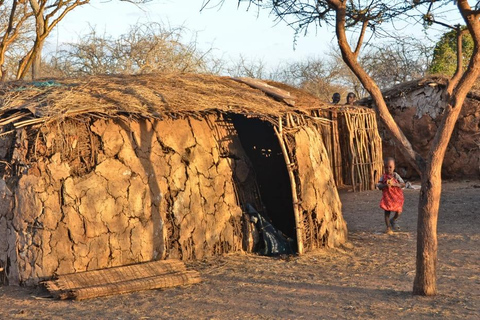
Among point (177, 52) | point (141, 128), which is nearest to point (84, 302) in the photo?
point (141, 128)

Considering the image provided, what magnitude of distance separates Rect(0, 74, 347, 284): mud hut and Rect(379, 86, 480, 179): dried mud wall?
734 cm

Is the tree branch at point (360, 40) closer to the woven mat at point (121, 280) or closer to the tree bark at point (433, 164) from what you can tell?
the tree bark at point (433, 164)

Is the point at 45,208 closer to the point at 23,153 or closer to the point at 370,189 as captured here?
the point at 23,153

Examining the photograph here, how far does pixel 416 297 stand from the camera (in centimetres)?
Answer: 548

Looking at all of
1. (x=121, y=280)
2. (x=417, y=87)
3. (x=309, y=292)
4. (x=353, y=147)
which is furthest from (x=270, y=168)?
(x=417, y=87)

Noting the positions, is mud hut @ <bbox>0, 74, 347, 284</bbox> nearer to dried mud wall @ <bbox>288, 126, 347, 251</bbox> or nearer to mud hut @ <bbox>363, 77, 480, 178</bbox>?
dried mud wall @ <bbox>288, 126, 347, 251</bbox>

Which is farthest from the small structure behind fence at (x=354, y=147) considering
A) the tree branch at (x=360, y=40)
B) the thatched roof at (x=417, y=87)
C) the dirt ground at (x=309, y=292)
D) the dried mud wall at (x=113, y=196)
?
the tree branch at (x=360, y=40)

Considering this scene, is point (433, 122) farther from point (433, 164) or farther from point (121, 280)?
point (121, 280)

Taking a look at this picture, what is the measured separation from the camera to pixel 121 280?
6.10m

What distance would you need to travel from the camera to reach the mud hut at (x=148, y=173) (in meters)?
6.08

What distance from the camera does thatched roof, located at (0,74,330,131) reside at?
611 centimetres

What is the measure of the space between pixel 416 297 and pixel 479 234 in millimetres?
3556

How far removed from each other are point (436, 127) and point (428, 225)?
394 inches

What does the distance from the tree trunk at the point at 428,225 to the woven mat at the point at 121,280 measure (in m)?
2.15
